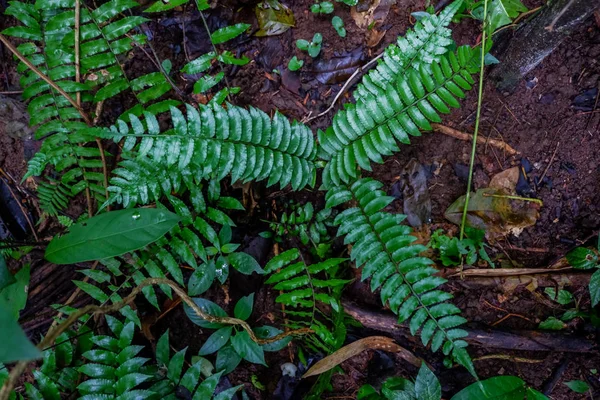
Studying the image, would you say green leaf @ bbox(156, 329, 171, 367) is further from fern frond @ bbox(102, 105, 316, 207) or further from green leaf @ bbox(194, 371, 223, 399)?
fern frond @ bbox(102, 105, 316, 207)

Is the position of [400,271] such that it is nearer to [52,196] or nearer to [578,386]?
[578,386]

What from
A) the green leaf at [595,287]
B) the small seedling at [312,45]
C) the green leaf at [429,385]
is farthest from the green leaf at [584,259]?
the small seedling at [312,45]

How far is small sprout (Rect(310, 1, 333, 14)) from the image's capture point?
10.5 ft

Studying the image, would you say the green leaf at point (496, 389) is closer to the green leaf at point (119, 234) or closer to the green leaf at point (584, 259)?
the green leaf at point (584, 259)

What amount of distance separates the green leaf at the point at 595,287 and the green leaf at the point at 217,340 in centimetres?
229

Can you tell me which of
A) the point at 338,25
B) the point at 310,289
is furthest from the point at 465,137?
the point at 310,289

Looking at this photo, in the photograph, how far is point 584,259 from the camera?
2750 millimetres

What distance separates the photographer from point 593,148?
2939mm

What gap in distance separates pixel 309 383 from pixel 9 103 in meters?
3.07

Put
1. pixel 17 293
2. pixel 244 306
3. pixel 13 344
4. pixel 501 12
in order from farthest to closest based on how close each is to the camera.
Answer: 1. pixel 244 306
2. pixel 17 293
3. pixel 501 12
4. pixel 13 344

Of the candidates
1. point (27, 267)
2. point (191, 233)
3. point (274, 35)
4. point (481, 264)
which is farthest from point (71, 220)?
point (481, 264)

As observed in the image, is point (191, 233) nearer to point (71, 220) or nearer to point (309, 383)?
point (71, 220)

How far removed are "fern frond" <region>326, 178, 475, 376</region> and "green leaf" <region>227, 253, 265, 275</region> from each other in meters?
0.63

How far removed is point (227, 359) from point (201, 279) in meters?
0.58
